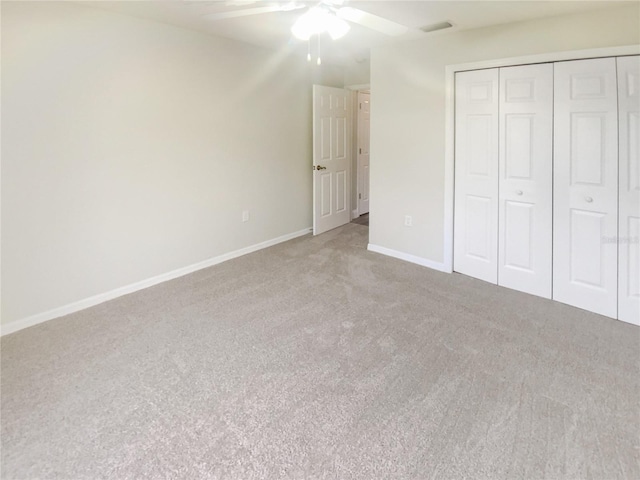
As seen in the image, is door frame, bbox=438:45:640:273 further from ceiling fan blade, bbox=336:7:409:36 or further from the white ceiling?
ceiling fan blade, bbox=336:7:409:36

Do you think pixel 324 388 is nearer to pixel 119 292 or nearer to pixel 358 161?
pixel 119 292

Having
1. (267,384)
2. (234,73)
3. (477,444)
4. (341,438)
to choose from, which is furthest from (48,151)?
(477,444)

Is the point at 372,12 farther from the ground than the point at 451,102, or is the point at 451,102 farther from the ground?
the point at 372,12

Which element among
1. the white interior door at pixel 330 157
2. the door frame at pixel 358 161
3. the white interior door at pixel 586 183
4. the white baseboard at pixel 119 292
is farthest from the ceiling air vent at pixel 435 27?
the white baseboard at pixel 119 292

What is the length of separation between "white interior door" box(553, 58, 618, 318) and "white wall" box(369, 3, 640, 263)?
0.37m

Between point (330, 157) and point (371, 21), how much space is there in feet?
8.27

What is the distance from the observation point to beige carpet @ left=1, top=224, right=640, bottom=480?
5.57ft

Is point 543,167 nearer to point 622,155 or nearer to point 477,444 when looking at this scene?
point 622,155

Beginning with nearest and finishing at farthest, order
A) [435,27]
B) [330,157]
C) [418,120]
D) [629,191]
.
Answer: [629,191] → [435,27] → [418,120] → [330,157]

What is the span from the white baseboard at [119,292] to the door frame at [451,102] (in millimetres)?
2075

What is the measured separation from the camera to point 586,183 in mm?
2990

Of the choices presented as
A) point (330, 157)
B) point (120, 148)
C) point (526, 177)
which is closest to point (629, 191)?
point (526, 177)

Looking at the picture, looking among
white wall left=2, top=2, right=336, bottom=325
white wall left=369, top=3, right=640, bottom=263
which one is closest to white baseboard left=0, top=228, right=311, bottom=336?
white wall left=2, top=2, right=336, bottom=325

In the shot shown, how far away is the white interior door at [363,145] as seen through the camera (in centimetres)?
609
